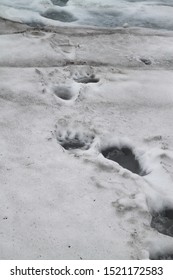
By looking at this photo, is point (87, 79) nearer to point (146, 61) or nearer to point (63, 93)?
point (63, 93)

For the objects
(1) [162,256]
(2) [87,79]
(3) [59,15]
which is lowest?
(1) [162,256]

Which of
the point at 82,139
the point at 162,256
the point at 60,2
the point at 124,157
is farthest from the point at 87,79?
the point at 60,2

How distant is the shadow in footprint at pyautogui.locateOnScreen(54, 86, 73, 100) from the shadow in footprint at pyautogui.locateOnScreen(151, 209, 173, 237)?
5.74ft

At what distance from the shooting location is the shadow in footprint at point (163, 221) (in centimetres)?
278

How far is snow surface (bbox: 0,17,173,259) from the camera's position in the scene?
2.61 metres

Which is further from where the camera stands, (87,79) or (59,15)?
(59,15)

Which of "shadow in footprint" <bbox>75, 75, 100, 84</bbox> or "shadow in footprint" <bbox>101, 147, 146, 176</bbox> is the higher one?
"shadow in footprint" <bbox>75, 75, 100, 84</bbox>

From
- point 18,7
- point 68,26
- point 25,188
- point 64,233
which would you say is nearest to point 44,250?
point 64,233

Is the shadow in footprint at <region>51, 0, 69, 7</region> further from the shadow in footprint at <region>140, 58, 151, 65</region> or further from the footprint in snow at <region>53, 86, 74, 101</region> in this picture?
the footprint in snow at <region>53, 86, 74, 101</region>

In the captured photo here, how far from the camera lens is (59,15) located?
607cm

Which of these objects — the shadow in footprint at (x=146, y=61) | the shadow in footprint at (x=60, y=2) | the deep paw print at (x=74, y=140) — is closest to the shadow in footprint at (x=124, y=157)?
the deep paw print at (x=74, y=140)

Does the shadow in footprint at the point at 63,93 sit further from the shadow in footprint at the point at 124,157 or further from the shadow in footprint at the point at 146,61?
the shadow in footprint at the point at 146,61

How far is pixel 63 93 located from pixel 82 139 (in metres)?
0.81

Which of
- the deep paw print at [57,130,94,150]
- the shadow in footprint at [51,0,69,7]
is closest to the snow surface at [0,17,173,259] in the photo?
the deep paw print at [57,130,94,150]
